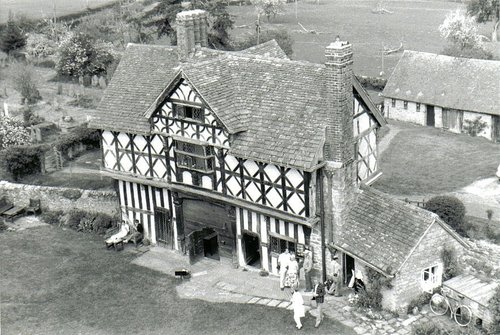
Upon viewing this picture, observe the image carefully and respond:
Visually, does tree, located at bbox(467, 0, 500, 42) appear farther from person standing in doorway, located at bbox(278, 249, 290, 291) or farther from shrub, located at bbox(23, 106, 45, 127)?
person standing in doorway, located at bbox(278, 249, 290, 291)

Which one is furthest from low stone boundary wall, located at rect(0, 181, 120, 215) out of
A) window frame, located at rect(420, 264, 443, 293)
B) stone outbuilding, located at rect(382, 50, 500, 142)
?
stone outbuilding, located at rect(382, 50, 500, 142)

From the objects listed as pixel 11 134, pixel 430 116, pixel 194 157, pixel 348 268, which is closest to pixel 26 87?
pixel 11 134

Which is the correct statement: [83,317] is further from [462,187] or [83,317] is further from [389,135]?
[389,135]

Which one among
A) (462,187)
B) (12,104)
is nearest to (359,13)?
(12,104)

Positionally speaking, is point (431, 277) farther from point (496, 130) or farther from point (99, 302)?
point (496, 130)

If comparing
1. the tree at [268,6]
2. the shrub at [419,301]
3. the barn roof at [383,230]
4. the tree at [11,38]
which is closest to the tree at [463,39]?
Answer: the tree at [268,6]

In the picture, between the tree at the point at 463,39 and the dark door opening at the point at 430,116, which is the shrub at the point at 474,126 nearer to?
the dark door opening at the point at 430,116
